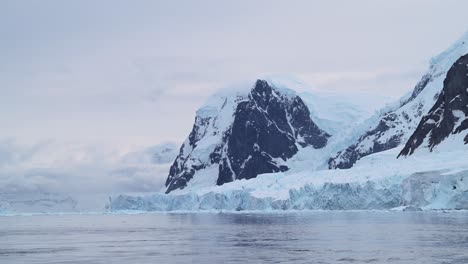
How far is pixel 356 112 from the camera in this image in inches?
7589

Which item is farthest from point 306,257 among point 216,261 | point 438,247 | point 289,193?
point 289,193

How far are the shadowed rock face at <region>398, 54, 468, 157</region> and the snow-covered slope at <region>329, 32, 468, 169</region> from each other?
3304cm

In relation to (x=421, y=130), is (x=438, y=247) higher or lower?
lower

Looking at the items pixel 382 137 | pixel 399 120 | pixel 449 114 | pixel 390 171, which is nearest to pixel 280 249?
pixel 390 171

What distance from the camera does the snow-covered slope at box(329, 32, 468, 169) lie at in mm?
147375

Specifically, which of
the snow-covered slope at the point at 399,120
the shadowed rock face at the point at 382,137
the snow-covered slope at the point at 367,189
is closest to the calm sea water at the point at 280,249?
the snow-covered slope at the point at 367,189

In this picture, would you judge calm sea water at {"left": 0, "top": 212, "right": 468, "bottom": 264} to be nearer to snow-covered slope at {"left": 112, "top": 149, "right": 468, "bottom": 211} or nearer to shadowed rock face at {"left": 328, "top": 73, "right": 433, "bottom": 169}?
snow-covered slope at {"left": 112, "top": 149, "right": 468, "bottom": 211}

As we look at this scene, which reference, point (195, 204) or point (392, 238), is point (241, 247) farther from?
point (195, 204)

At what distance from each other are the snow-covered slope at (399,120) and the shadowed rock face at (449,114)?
108ft

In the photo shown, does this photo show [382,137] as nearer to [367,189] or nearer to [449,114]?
[449,114]

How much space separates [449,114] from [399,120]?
5180 centimetres

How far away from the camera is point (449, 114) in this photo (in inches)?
4092

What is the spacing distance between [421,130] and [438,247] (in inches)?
3252

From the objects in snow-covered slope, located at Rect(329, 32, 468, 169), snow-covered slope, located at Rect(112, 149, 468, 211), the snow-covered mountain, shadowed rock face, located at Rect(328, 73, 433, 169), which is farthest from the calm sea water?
shadowed rock face, located at Rect(328, 73, 433, 169)
